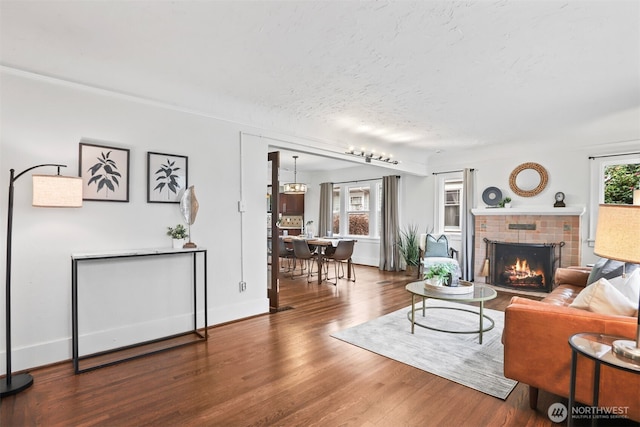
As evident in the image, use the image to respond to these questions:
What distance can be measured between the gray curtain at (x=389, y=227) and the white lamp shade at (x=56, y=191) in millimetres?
6142

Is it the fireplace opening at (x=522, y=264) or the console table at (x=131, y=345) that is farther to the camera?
the fireplace opening at (x=522, y=264)

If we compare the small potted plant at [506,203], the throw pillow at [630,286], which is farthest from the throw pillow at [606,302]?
the small potted plant at [506,203]

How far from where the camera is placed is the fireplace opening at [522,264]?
545cm

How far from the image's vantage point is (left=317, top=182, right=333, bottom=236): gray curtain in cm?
893

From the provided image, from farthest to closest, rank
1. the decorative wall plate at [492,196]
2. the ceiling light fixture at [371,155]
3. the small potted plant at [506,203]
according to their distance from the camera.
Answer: the decorative wall plate at [492,196], the small potted plant at [506,203], the ceiling light fixture at [371,155]

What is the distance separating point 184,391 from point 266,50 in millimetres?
2665

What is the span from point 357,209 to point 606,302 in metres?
6.68

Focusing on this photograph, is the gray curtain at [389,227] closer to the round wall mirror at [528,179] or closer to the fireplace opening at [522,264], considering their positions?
the fireplace opening at [522,264]

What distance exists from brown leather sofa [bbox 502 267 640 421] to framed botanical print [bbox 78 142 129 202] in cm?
337

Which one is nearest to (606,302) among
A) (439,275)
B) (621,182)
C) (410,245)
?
(439,275)

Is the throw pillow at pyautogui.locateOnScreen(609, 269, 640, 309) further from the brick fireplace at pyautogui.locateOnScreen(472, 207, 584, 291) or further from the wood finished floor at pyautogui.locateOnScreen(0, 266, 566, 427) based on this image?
the brick fireplace at pyautogui.locateOnScreen(472, 207, 584, 291)

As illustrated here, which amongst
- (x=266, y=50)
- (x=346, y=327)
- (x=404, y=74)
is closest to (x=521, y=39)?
(x=404, y=74)

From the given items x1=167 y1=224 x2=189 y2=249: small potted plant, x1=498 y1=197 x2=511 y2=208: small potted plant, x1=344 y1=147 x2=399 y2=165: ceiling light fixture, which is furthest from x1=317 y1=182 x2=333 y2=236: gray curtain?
x1=167 y1=224 x2=189 y2=249: small potted plant

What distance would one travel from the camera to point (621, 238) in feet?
4.99
